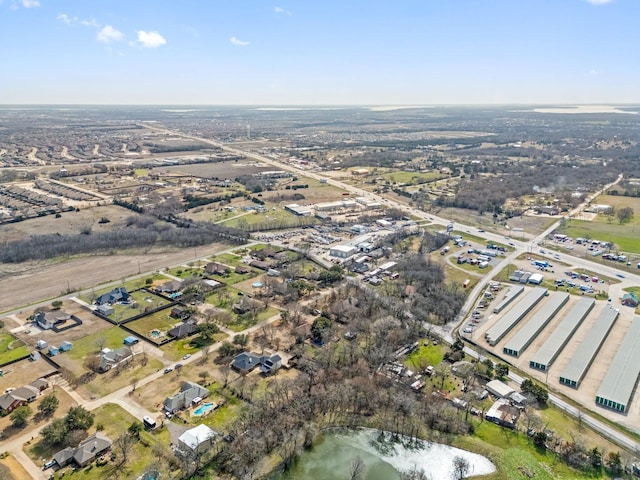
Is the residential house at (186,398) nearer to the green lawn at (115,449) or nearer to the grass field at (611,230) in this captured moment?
the green lawn at (115,449)

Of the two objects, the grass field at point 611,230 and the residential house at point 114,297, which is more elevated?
the residential house at point 114,297

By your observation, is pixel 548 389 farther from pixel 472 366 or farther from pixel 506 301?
pixel 506 301

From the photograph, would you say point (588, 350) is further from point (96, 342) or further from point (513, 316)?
point (96, 342)

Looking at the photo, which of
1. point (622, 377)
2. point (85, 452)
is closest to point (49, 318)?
point (85, 452)

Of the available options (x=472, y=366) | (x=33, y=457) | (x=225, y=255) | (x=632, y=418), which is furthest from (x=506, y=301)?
(x=33, y=457)

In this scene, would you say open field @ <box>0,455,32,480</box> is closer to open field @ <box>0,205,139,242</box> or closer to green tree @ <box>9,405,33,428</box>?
green tree @ <box>9,405,33,428</box>

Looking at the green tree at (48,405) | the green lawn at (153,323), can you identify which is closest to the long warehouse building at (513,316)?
the green lawn at (153,323)
